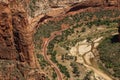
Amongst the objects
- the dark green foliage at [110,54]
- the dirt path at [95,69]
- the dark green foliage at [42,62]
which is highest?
the dark green foliage at [42,62]

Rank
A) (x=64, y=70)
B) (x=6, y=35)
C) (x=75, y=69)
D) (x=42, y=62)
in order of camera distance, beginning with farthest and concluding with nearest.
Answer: (x=42, y=62) < (x=75, y=69) < (x=64, y=70) < (x=6, y=35)

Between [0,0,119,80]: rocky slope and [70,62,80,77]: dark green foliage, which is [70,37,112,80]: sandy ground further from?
[0,0,119,80]: rocky slope

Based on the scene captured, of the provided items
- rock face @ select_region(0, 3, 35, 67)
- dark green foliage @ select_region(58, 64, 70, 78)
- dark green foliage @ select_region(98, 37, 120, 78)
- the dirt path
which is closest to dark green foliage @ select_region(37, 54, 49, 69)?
dark green foliage @ select_region(58, 64, 70, 78)

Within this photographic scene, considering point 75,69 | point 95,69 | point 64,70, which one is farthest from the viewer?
point 95,69

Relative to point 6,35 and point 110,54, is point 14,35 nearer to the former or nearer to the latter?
point 6,35

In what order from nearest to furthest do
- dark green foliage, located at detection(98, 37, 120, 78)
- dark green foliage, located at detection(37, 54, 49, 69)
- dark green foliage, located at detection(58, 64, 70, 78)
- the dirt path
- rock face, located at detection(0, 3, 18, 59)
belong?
rock face, located at detection(0, 3, 18, 59)
dark green foliage, located at detection(58, 64, 70, 78)
the dirt path
dark green foliage, located at detection(37, 54, 49, 69)
dark green foliage, located at detection(98, 37, 120, 78)

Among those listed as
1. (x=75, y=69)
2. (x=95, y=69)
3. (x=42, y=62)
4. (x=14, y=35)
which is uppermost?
(x=14, y=35)

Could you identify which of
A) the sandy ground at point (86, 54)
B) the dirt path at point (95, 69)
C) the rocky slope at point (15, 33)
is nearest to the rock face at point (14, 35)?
the rocky slope at point (15, 33)

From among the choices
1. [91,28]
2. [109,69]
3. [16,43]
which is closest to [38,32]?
[91,28]

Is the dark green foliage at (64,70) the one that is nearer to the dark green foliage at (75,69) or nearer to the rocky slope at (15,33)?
the dark green foliage at (75,69)

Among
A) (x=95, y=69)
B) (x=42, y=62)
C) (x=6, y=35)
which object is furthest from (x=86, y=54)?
(x=6, y=35)

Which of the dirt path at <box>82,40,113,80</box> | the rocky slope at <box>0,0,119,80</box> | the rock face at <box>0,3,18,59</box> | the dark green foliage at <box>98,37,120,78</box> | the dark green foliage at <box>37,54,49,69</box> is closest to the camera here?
the rock face at <box>0,3,18,59</box>

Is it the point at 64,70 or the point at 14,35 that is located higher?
the point at 14,35

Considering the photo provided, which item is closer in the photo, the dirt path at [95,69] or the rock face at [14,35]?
the rock face at [14,35]
